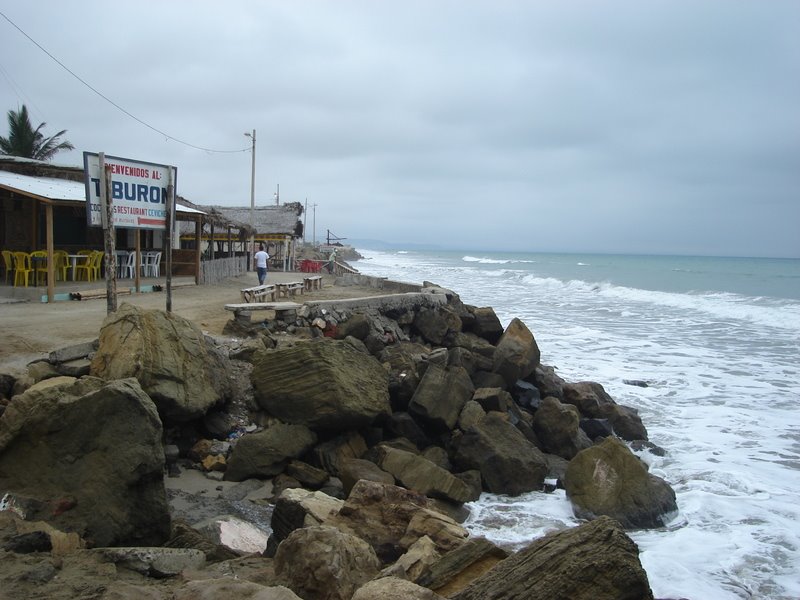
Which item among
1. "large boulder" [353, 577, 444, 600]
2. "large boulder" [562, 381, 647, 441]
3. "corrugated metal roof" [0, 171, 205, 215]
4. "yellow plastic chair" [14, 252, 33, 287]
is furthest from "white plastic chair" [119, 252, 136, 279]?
"large boulder" [353, 577, 444, 600]

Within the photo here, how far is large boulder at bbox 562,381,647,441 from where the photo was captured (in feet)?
33.4

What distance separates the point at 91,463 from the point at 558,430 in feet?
21.6

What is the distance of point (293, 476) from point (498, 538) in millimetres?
2305

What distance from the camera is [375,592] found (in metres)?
2.97

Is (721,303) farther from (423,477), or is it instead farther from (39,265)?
(39,265)

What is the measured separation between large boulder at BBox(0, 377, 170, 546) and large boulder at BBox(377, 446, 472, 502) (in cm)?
267

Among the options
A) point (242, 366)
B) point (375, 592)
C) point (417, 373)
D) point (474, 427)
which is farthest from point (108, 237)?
point (375, 592)

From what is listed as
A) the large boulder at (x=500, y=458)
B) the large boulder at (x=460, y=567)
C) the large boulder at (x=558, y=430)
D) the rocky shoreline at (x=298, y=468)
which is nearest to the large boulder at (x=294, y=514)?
the rocky shoreline at (x=298, y=468)

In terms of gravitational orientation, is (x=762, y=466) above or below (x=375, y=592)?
below

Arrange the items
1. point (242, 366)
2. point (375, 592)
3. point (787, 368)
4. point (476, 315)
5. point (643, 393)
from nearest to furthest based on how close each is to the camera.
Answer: point (375, 592), point (242, 366), point (643, 393), point (476, 315), point (787, 368)

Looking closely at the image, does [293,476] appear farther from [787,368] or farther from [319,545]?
[787,368]

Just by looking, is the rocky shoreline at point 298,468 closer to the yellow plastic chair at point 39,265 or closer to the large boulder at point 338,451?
the large boulder at point 338,451

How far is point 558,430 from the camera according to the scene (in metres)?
9.16

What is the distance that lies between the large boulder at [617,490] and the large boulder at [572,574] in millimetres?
4086
